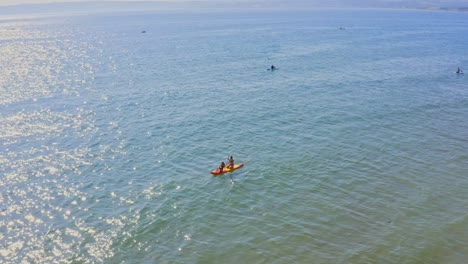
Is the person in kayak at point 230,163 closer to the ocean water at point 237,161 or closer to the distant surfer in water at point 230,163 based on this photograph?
the distant surfer in water at point 230,163

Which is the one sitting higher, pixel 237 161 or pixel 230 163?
pixel 230 163

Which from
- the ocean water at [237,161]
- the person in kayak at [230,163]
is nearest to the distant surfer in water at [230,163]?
the person in kayak at [230,163]

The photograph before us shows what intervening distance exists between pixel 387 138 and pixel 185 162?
24856 millimetres

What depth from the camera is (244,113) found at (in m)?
58.8

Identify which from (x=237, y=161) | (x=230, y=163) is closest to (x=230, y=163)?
(x=230, y=163)

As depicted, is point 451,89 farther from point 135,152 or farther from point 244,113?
point 135,152

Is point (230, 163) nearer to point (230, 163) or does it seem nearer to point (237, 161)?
point (230, 163)

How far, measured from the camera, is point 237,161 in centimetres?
4309

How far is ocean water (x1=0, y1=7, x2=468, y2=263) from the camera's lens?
2889cm

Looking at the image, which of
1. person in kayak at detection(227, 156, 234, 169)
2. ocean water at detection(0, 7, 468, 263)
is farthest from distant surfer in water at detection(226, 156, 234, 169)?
ocean water at detection(0, 7, 468, 263)

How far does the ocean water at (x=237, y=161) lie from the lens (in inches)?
1137

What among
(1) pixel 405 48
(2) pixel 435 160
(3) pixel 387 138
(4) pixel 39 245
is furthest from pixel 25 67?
(1) pixel 405 48

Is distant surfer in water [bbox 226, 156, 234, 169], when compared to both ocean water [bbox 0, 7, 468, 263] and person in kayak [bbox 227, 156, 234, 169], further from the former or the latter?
ocean water [bbox 0, 7, 468, 263]

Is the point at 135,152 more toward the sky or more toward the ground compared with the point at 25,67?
more toward the ground
